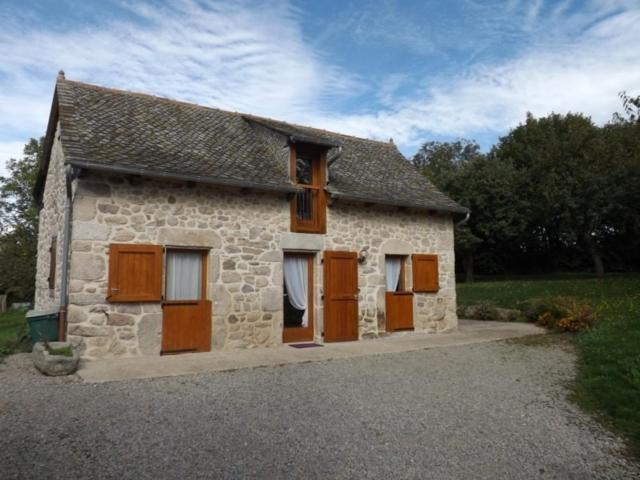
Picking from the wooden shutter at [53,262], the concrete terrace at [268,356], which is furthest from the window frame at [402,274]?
the wooden shutter at [53,262]

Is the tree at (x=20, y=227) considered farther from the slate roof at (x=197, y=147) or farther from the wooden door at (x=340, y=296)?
the wooden door at (x=340, y=296)

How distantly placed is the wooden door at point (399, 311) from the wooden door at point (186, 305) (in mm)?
3998

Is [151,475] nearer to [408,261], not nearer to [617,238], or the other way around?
[408,261]

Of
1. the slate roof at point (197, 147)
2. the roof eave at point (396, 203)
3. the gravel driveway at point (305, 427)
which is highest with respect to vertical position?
the slate roof at point (197, 147)

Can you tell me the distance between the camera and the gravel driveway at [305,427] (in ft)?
11.2

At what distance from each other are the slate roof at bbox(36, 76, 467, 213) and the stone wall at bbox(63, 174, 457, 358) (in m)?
0.37

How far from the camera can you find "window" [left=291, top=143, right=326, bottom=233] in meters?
9.44

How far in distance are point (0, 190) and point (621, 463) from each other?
1166 inches

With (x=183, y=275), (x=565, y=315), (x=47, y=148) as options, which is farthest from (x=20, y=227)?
(x=565, y=315)

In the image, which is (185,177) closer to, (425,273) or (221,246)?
(221,246)

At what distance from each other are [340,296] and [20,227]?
2234 cm

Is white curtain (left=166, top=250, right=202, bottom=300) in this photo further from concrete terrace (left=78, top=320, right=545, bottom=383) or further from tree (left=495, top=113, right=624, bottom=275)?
tree (left=495, top=113, right=624, bottom=275)

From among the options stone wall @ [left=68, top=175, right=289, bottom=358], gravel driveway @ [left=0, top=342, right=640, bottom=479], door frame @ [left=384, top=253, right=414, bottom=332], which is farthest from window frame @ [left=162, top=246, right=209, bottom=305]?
door frame @ [left=384, top=253, right=414, bottom=332]

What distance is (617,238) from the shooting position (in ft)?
90.9
